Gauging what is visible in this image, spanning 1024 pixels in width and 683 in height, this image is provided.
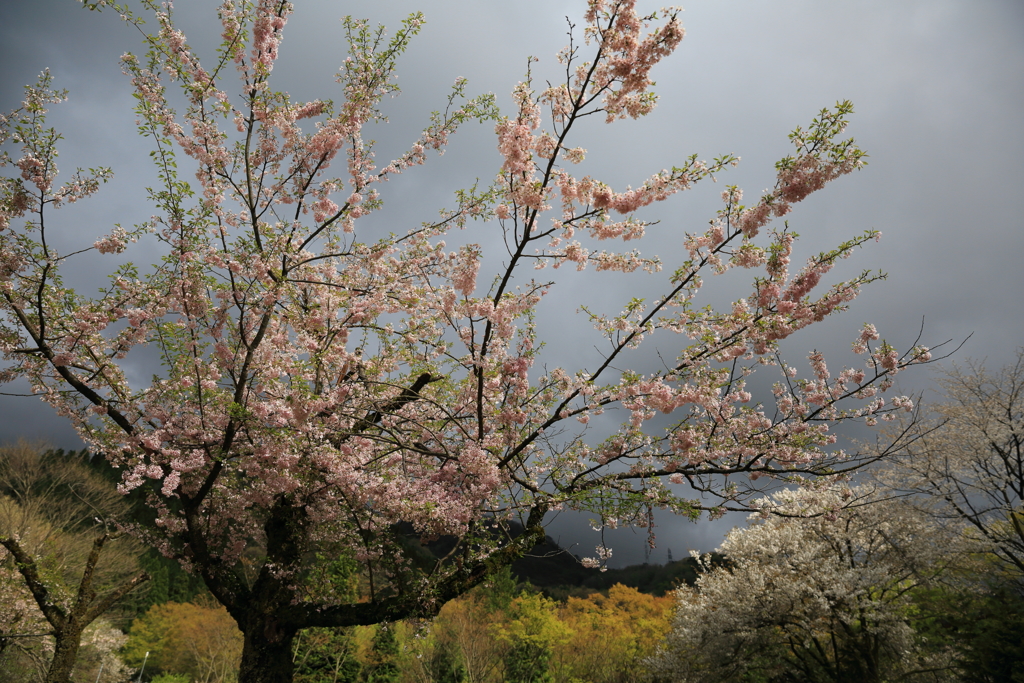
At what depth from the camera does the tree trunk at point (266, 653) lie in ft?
17.8

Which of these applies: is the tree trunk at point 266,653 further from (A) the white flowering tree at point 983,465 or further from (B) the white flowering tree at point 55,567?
(A) the white flowering tree at point 983,465

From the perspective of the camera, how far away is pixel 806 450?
16.3 feet

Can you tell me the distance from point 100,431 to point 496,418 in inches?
157

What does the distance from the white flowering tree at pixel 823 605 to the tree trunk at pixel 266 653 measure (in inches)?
384

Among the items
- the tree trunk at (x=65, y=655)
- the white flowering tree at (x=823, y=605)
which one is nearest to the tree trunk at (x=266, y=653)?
the tree trunk at (x=65, y=655)

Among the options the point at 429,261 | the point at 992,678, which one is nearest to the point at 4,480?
the point at 429,261

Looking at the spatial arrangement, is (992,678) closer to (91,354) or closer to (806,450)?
(806,450)

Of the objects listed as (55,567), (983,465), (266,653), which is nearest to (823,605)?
(983,465)

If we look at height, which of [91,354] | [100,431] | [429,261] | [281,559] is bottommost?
[281,559]

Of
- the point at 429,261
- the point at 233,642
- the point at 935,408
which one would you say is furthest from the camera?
the point at 233,642

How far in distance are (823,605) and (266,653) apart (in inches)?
445

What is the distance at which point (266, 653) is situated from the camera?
5.54 m

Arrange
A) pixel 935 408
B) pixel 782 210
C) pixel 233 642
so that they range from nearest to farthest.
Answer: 1. pixel 782 210
2. pixel 935 408
3. pixel 233 642

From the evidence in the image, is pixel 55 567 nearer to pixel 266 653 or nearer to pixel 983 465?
pixel 266 653
